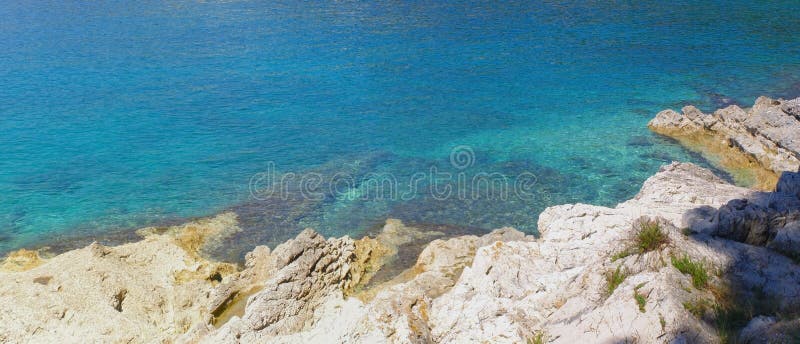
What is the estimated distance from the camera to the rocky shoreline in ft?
24.4

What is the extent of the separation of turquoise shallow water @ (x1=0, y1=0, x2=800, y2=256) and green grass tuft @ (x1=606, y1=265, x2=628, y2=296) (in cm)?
935

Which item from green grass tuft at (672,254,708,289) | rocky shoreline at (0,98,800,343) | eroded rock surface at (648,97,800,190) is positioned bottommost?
eroded rock surface at (648,97,800,190)

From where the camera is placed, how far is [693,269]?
7875mm

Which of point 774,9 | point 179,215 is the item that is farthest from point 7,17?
point 774,9

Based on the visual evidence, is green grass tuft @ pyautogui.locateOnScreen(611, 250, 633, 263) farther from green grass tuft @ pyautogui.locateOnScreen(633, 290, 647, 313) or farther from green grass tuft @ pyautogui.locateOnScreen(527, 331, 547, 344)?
green grass tuft @ pyautogui.locateOnScreen(527, 331, 547, 344)

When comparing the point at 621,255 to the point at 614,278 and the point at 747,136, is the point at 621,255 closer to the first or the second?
the point at 614,278

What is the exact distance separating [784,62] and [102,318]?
39.5 m

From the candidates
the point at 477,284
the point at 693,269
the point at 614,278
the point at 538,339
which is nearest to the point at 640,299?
the point at 614,278

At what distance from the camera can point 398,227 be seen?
1770cm

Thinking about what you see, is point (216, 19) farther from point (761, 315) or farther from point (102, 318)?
point (761, 315)

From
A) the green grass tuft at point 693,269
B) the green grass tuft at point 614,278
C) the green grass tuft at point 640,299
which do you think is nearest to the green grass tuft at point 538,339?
the green grass tuft at point 614,278

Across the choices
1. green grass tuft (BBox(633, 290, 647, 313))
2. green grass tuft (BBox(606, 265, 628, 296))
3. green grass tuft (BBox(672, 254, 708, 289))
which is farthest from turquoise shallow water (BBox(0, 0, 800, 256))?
green grass tuft (BBox(633, 290, 647, 313))

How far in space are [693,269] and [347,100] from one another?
24.3m

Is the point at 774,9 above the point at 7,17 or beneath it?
beneath
